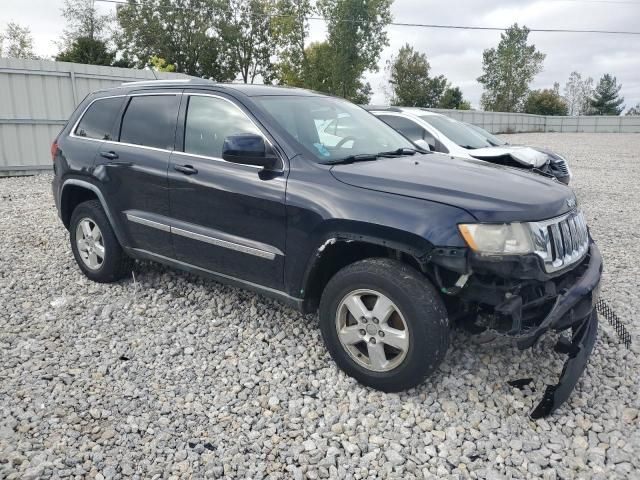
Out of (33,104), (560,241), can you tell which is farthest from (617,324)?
(33,104)

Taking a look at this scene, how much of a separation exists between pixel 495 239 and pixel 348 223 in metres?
0.80

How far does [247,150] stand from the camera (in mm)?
3131

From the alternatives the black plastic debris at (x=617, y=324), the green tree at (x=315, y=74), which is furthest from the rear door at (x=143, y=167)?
the green tree at (x=315, y=74)

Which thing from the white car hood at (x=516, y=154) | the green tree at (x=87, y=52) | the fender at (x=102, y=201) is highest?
the green tree at (x=87, y=52)

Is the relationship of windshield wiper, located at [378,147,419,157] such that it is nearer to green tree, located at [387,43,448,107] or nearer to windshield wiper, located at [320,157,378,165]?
windshield wiper, located at [320,157,378,165]

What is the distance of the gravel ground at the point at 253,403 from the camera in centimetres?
251

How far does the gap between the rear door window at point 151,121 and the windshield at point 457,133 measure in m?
4.95

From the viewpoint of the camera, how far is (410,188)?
2.89 meters

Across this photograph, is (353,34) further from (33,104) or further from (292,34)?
(33,104)

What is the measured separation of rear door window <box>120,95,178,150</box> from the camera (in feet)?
13.0

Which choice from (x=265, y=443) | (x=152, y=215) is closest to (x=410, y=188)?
(x=265, y=443)

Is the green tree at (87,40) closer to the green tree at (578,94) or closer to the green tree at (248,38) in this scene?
the green tree at (248,38)

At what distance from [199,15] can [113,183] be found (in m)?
46.4

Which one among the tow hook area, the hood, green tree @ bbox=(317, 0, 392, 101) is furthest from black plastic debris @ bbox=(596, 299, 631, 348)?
green tree @ bbox=(317, 0, 392, 101)
